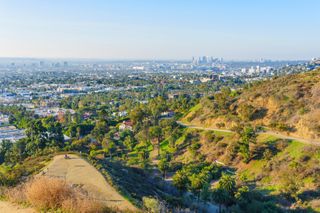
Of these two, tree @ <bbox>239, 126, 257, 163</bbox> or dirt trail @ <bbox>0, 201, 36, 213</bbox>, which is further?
tree @ <bbox>239, 126, 257, 163</bbox>

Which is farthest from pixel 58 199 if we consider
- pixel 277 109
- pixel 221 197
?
pixel 277 109

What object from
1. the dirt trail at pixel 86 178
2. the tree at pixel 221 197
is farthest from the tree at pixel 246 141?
the dirt trail at pixel 86 178

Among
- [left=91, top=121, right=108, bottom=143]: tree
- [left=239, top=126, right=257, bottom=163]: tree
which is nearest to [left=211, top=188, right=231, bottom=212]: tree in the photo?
[left=239, top=126, right=257, bottom=163]: tree

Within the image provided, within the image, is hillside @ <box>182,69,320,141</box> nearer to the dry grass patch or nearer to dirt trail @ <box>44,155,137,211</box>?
dirt trail @ <box>44,155,137,211</box>

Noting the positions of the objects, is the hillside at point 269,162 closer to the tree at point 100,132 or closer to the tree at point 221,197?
the tree at point 221,197

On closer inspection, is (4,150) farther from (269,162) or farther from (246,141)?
(269,162)

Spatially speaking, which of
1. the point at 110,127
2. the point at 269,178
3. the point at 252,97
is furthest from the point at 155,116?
the point at 269,178

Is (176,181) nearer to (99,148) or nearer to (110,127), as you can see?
(99,148)
